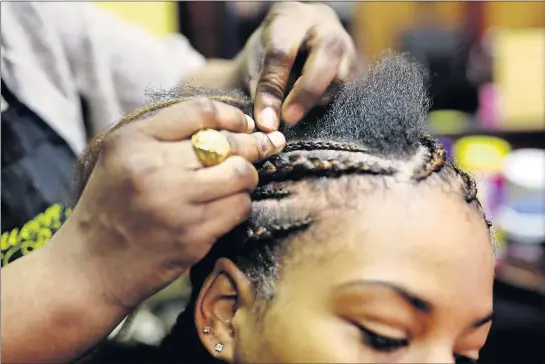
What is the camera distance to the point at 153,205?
20.9 inches

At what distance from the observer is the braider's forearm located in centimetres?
55

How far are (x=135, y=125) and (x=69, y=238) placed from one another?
109 mm

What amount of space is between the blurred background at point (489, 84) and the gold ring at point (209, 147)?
110 cm

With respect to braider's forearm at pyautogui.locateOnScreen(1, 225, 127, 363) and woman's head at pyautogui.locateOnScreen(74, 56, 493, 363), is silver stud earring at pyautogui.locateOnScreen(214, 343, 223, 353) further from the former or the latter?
braider's forearm at pyautogui.locateOnScreen(1, 225, 127, 363)

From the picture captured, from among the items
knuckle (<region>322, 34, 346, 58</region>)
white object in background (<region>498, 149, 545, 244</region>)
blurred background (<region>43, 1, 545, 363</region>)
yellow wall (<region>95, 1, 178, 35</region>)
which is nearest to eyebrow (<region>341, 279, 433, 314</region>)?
knuckle (<region>322, 34, 346, 58</region>)

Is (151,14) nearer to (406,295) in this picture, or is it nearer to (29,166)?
(29,166)

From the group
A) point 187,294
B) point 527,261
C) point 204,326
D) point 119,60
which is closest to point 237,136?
point 204,326

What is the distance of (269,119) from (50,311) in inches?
11.0

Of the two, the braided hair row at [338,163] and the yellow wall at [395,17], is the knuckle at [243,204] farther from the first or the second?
the yellow wall at [395,17]

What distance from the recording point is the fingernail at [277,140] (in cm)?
65

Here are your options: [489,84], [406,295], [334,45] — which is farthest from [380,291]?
[489,84]

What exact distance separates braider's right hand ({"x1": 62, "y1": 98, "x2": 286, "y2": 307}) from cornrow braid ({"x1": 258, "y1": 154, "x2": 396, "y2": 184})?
95mm

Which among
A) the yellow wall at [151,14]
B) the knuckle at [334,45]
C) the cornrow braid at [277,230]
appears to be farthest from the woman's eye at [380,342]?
the yellow wall at [151,14]

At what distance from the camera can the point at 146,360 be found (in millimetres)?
930
